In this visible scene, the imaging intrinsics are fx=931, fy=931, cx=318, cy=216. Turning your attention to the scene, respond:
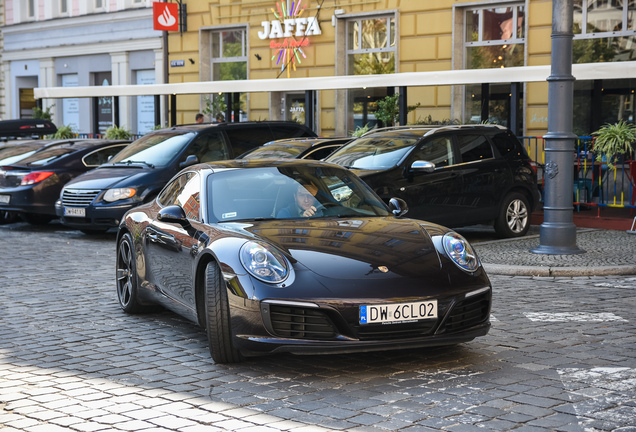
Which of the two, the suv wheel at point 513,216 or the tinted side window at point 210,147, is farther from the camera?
the tinted side window at point 210,147

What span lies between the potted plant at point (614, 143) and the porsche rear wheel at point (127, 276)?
916 centimetres

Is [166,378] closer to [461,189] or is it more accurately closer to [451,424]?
[451,424]

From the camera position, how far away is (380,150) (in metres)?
12.9

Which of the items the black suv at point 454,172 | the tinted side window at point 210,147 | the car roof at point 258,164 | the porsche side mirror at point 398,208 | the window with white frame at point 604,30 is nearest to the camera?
the porsche side mirror at point 398,208

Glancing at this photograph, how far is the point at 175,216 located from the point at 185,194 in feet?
2.11

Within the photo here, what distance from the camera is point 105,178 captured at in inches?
561

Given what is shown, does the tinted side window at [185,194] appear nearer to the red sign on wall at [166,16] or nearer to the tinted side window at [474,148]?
the tinted side window at [474,148]

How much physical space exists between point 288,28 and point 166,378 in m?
21.0

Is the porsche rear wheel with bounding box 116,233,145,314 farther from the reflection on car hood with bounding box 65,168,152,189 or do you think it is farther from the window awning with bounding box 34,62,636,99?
the window awning with bounding box 34,62,636,99

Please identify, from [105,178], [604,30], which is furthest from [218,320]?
[604,30]

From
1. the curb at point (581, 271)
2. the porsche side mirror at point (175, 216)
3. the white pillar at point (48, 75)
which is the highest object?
the white pillar at point (48, 75)

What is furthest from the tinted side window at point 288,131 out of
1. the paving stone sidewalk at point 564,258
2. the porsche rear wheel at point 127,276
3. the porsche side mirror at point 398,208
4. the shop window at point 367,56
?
the porsche side mirror at point 398,208

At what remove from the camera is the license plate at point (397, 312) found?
5582 millimetres

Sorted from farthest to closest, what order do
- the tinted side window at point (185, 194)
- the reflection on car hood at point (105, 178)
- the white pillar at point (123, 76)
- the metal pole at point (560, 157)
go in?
the white pillar at point (123, 76)
the reflection on car hood at point (105, 178)
the metal pole at point (560, 157)
the tinted side window at point (185, 194)
